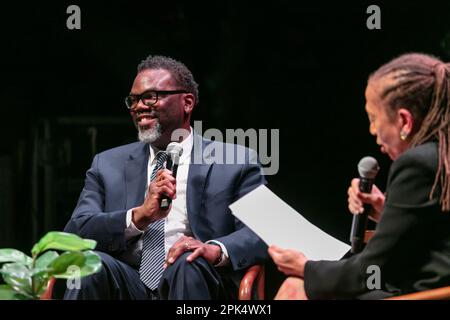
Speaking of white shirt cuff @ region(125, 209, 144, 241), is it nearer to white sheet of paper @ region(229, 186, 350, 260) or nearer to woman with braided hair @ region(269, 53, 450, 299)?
white sheet of paper @ region(229, 186, 350, 260)

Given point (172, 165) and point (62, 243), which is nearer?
point (62, 243)

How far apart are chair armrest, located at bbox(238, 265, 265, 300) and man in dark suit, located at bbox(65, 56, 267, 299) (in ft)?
0.19

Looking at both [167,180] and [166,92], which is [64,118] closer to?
[166,92]

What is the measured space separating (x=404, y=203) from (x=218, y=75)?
1585 millimetres

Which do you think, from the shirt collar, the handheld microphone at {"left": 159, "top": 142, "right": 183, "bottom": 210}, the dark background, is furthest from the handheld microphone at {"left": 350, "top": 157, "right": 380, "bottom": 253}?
the dark background

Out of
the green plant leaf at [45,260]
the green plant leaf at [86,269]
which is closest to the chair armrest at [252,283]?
the green plant leaf at [86,269]

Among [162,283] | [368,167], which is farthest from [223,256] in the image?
[368,167]

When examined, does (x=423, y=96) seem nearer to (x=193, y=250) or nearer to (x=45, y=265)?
(x=193, y=250)

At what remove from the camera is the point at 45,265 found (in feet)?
9.20

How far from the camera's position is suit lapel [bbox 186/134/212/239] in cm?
350

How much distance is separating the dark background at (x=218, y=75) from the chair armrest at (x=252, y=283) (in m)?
0.76

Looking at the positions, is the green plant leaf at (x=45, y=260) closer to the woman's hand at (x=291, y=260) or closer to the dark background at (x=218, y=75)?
the woman's hand at (x=291, y=260)
